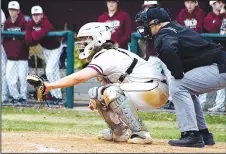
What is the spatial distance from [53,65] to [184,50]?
6.48 metres

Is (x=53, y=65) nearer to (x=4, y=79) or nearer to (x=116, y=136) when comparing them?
(x=4, y=79)

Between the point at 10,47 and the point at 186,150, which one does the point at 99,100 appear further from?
the point at 10,47

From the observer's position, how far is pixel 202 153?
21.3 ft

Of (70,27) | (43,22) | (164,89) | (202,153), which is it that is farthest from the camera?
(70,27)

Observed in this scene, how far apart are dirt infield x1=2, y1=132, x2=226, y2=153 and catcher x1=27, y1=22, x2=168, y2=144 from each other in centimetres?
22

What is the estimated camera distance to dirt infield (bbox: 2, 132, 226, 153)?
6.55 meters

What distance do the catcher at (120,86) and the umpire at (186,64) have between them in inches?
11.8

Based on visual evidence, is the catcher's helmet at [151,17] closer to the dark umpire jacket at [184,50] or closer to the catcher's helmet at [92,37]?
the dark umpire jacket at [184,50]

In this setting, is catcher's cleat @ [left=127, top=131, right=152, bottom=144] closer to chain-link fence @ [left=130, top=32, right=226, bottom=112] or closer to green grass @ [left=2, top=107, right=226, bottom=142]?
green grass @ [left=2, top=107, right=226, bottom=142]

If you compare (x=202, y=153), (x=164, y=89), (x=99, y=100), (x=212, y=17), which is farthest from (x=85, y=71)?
(x=212, y=17)

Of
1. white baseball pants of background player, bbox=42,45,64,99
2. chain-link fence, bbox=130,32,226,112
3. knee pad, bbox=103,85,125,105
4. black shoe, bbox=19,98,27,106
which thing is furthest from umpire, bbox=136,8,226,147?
black shoe, bbox=19,98,27,106

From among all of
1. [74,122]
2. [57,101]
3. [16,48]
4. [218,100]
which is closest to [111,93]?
[74,122]

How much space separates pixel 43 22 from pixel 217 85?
6539mm

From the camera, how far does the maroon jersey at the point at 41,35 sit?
13.1 metres
